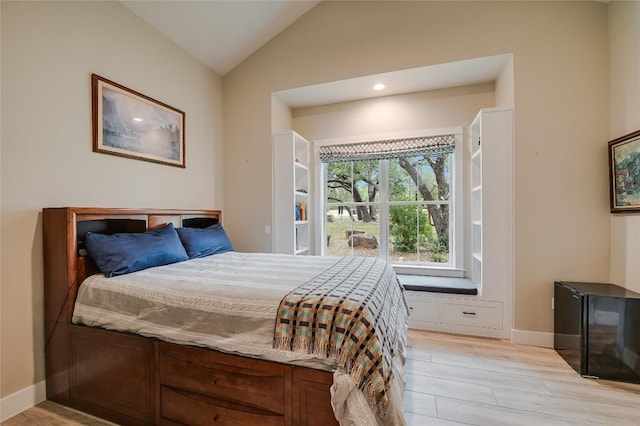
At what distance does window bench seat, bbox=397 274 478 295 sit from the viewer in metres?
2.87

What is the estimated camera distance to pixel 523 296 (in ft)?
8.82

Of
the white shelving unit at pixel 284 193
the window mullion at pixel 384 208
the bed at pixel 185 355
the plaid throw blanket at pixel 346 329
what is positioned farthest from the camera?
the window mullion at pixel 384 208

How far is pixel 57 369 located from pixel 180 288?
45.2 inches

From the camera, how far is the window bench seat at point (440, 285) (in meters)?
2.87

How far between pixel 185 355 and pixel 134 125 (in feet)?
6.91

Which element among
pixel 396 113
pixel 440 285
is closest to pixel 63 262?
pixel 440 285

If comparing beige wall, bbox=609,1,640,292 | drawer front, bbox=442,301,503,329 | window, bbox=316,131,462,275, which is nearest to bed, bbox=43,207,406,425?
drawer front, bbox=442,301,503,329

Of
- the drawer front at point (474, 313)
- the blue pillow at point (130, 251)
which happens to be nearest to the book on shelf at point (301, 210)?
the blue pillow at point (130, 251)

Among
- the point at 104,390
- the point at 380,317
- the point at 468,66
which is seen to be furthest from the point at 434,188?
the point at 104,390

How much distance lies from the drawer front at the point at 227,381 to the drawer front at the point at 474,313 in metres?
2.20

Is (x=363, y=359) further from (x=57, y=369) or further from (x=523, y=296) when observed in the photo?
(x=523, y=296)

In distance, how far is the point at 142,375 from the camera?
161cm

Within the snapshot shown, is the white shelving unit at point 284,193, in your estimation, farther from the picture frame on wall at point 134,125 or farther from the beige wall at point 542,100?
the beige wall at point 542,100

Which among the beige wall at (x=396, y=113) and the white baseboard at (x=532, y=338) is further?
the beige wall at (x=396, y=113)
